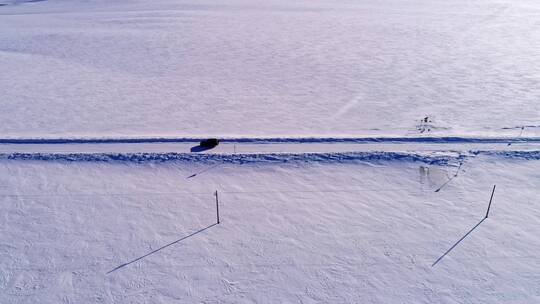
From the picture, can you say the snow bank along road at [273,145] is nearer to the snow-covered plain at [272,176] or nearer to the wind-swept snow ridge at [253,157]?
the snow-covered plain at [272,176]

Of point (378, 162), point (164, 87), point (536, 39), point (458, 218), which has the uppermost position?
point (536, 39)

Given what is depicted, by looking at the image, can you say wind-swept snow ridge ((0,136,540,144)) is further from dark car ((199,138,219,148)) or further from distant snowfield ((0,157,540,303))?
distant snowfield ((0,157,540,303))

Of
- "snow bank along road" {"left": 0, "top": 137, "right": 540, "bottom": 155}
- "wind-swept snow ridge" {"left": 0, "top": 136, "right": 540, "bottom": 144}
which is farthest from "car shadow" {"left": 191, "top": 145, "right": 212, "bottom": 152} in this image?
"wind-swept snow ridge" {"left": 0, "top": 136, "right": 540, "bottom": 144}

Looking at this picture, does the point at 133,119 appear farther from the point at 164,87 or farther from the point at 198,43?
the point at 198,43

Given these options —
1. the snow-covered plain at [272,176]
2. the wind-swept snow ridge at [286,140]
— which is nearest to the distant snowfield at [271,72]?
the snow-covered plain at [272,176]

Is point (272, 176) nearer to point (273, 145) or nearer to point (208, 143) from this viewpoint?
→ point (273, 145)

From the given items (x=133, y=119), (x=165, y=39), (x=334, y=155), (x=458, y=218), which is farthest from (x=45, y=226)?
(x=165, y=39)
